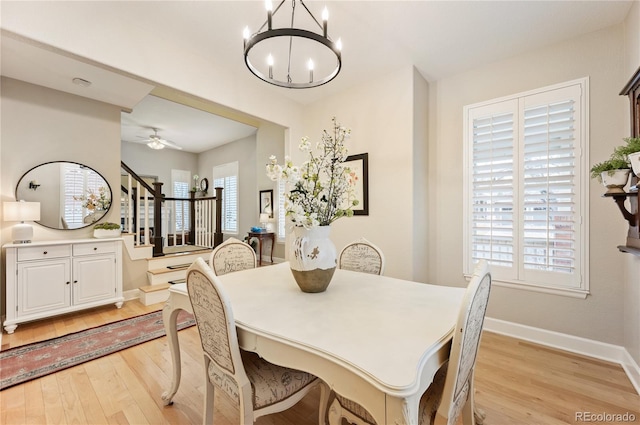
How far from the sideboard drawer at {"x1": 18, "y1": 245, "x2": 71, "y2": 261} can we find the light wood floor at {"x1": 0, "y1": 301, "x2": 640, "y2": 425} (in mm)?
854

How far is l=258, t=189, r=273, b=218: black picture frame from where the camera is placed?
226 inches

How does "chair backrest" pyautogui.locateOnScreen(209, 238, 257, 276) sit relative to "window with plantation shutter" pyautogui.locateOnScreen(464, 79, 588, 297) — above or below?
below

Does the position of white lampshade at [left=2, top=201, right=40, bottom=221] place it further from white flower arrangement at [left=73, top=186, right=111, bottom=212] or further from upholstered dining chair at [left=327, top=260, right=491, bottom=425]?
upholstered dining chair at [left=327, top=260, right=491, bottom=425]

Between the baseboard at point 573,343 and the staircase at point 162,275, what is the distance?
3760 mm

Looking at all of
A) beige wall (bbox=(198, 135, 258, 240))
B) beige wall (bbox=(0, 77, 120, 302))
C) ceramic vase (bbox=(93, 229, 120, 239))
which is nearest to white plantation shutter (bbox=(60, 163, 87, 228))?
beige wall (bbox=(0, 77, 120, 302))

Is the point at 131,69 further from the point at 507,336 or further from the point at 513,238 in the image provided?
the point at 507,336

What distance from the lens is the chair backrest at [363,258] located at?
86.3 inches

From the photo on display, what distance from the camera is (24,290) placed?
9.17ft

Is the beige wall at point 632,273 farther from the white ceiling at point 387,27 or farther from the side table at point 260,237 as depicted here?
the side table at point 260,237

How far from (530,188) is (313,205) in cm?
228

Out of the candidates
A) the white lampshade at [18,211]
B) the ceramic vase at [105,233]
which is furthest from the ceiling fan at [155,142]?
the white lampshade at [18,211]

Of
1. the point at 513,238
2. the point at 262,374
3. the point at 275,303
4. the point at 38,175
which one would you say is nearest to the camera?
the point at 262,374

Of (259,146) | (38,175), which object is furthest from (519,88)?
(38,175)

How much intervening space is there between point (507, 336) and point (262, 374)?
2.59 meters
